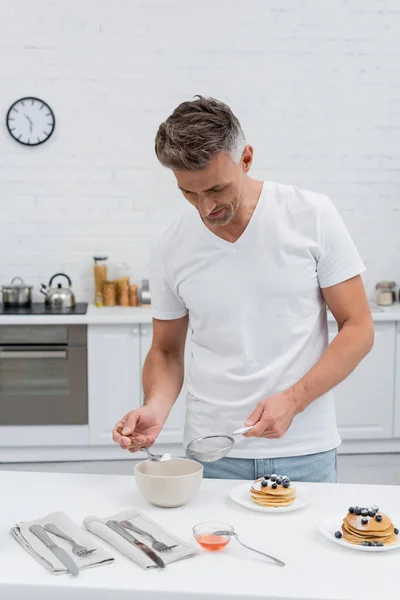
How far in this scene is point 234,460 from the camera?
2016 millimetres

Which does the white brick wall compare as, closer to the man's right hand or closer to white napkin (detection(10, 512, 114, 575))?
the man's right hand

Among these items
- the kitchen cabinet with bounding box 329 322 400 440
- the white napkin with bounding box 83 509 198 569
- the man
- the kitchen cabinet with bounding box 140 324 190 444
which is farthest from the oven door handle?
the white napkin with bounding box 83 509 198 569

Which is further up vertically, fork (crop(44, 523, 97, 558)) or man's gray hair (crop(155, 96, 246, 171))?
man's gray hair (crop(155, 96, 246, 171))

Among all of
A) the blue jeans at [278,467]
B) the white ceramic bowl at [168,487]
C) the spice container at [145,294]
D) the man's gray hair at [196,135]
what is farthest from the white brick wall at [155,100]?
the white ceramic bowl at [168,487]

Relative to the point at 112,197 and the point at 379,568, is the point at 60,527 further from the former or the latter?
the point at 112,197

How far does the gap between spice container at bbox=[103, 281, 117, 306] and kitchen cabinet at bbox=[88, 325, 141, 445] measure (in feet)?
1.29

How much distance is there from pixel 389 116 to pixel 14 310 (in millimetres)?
2560

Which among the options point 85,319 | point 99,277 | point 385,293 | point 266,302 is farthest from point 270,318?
point 385,293

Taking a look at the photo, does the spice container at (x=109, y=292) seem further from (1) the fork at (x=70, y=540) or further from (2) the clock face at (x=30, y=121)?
(1) the fork at (x=70, y=540)

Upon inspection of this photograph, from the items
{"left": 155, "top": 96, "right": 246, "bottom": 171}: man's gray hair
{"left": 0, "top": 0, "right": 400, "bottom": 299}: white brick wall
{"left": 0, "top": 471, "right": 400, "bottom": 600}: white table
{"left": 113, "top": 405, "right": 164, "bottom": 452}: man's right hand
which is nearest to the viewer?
{"left": 0, "top": 471, "right": 400, "bottom": 600}: white table

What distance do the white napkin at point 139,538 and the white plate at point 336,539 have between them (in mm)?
268

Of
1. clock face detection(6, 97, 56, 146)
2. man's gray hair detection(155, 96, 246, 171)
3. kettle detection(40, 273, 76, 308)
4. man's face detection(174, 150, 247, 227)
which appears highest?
clock face detection(6, 97, 56, 146)

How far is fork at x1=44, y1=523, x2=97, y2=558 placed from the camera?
152 cm

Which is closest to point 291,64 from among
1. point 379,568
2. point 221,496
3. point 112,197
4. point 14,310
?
point 112,197
